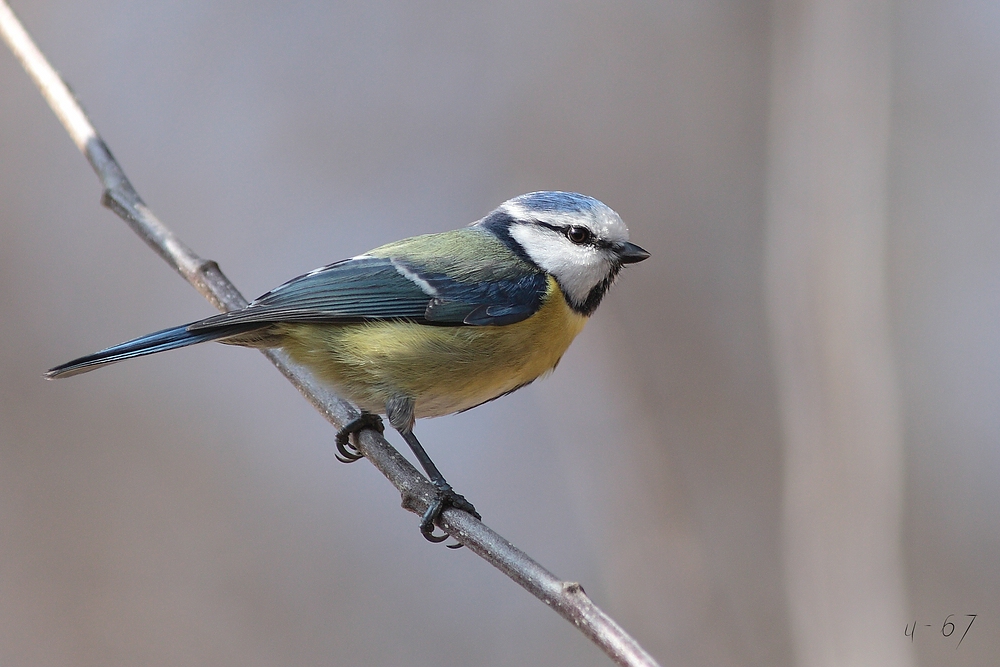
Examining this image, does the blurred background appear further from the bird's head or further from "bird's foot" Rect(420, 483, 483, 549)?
"bird's foot" Rect(420, 483, 483, 549)

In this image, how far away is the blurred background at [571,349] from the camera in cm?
338

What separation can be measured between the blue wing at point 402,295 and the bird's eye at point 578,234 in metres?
0.16

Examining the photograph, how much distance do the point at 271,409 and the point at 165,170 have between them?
58.9 inches

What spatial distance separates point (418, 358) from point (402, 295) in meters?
0.22

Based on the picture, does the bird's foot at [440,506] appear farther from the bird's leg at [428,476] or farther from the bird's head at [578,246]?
the bird's head at [578,246]

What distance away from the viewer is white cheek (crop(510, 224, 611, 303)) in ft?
8.67

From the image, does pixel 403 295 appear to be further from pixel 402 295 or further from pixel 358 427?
pixel 358 427

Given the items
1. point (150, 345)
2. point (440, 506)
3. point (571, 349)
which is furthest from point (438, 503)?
point (571, 349)

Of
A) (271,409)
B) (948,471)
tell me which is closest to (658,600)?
(948,471)

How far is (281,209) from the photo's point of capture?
473cm

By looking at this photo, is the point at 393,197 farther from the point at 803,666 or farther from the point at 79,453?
the point at 803,666

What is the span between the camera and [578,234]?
2.65m

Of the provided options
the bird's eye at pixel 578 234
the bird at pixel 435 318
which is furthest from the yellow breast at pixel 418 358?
the bird's eye at pixel 578 234

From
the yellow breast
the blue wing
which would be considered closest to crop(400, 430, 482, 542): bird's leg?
the yellow breast
